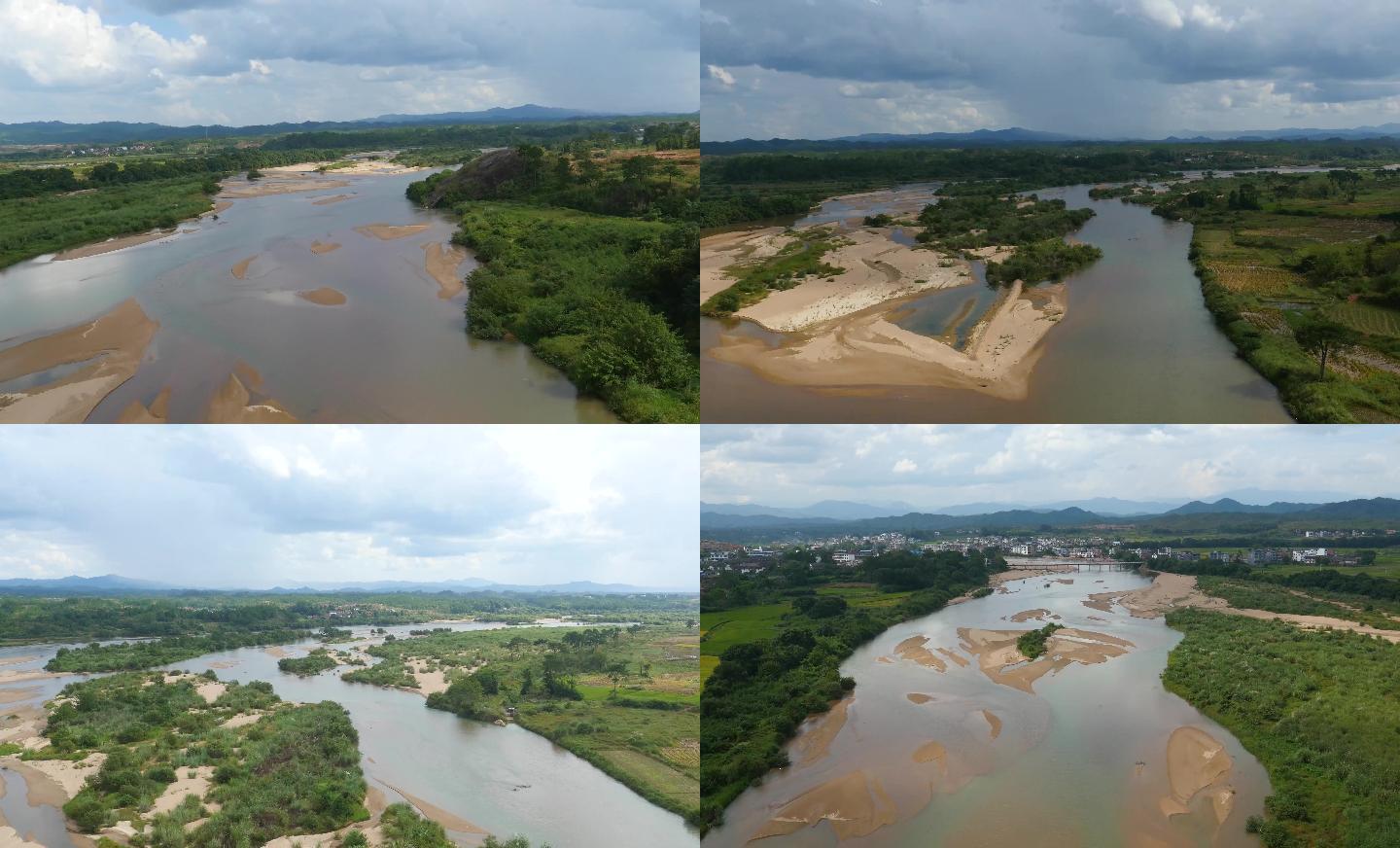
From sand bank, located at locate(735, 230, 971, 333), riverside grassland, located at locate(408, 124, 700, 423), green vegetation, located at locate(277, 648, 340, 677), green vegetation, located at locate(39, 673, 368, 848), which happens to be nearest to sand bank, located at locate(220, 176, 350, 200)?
riverside grassland, located at locate(408, 124, 700, 423)

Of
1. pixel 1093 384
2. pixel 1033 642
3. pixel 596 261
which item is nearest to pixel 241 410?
pixel 596 261

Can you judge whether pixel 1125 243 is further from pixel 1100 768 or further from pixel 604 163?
pixel 604 163

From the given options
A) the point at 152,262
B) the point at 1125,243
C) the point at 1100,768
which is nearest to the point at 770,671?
the point at 1100,768

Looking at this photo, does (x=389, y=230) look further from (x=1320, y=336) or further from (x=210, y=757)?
(x=1320, y=336)

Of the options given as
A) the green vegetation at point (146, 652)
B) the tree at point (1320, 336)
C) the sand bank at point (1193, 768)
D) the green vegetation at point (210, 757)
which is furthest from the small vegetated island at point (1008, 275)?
the green vegetation at point (146, 652)

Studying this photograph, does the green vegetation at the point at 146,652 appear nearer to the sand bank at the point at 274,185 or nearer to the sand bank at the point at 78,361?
the sand bank at the point at 78,361

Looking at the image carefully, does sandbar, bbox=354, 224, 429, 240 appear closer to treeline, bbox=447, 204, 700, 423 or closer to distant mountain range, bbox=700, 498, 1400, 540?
treeline, bbox=447, 204, 700, 423
